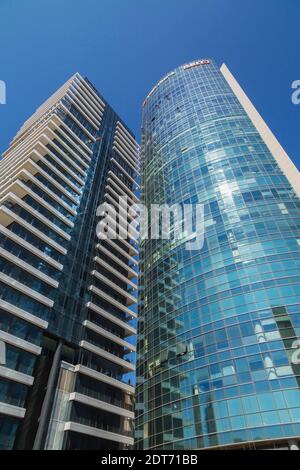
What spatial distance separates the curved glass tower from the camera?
29.2 meters

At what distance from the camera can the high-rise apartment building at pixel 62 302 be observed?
3266 cm

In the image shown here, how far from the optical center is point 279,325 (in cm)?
3183

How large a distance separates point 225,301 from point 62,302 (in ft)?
65.3

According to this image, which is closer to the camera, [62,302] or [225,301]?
[225,301]

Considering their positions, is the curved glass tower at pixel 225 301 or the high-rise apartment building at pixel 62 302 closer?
the curved glass tower at pixel 225 301

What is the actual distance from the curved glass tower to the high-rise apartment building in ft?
12.6

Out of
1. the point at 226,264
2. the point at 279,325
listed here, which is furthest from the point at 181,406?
the point at 226,264

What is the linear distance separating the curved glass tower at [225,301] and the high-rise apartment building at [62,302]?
3.84 m

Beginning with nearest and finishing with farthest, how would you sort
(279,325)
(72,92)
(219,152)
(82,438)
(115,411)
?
(279,325), (82,438), (115,411), (219,152), (72,92)

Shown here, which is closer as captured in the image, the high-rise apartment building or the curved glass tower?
the curved glass tower

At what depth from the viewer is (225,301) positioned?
36.2 meters

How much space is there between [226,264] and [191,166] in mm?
21604

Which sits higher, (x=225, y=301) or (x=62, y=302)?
(x=62, y=302)
